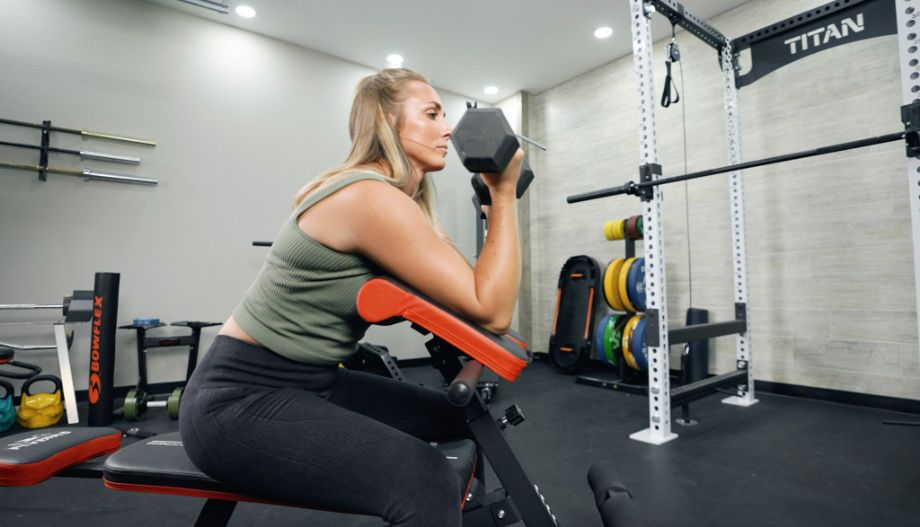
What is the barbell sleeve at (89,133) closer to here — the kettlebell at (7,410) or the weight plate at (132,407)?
the kettlebell at (7,410)

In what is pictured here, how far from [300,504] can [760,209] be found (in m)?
3.56

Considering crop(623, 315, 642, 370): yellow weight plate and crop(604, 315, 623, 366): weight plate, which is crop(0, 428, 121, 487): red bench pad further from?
crop(604, 315, 623, 366): weight plate

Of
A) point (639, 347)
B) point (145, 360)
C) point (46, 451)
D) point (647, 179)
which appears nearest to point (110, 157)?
point (145, 360)

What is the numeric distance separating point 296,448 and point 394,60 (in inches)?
169

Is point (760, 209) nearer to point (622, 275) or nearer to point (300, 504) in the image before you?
point (622, 275)

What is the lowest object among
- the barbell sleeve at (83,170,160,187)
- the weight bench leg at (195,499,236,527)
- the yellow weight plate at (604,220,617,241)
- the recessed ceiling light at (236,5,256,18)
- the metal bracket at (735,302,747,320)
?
the weight bench leg at (195,499,236,527)

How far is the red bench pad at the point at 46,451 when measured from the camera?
817 mm

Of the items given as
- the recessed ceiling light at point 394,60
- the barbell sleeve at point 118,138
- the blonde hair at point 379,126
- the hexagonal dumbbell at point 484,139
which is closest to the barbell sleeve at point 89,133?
the barbell sleeve at point 118,138

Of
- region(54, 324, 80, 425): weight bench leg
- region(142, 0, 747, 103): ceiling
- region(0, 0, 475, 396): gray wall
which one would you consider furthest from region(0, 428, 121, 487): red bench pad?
region(142, 0, 747, 103): ceiling

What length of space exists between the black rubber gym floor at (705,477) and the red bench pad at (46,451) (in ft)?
2.43

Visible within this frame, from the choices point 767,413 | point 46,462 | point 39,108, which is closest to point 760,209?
point 767,413

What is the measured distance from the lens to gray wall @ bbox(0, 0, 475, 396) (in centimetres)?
302

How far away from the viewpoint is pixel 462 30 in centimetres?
383

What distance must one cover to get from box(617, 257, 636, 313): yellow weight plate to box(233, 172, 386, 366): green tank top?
9.84 ft
